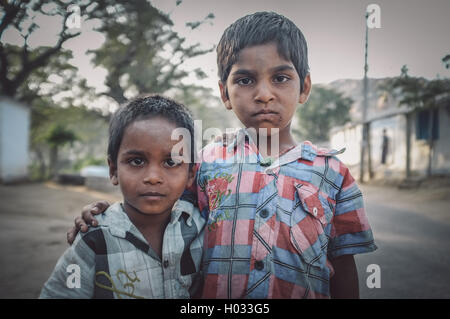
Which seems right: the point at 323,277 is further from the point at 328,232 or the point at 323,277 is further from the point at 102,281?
the point at 102,281

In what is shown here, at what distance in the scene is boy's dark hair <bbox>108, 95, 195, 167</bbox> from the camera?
1.10 m

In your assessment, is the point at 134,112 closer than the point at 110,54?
Yes

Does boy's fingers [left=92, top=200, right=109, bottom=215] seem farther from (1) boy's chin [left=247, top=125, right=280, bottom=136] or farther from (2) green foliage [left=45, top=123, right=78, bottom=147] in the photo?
(2) green foliage [left=45, top=123, right=78, bottom=147]

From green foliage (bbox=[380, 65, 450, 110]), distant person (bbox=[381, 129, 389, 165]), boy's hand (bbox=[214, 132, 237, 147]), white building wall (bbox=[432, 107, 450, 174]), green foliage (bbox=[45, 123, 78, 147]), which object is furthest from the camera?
green foliage (bbox=[45, 123, 78, 147])

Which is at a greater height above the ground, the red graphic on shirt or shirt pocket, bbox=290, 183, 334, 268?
the red graphic on shirt

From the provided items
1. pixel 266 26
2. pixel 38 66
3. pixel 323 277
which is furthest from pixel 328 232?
pixel 38 66

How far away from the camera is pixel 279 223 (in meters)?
1.05

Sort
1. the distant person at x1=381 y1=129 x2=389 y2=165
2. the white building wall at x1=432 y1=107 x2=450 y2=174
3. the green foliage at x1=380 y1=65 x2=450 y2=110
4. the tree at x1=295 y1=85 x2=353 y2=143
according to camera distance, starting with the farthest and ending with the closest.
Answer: the tree at x1=295 y1=85 x2=353 y2=143 → the distant person at x1=381 y1=129 x2=389 y2=165 → the white building wall at x1=432 y1=107 x2=450 y2=174 → the green foliage at x1=380 y1=65 x2=450 y2=110

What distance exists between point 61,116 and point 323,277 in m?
9.79

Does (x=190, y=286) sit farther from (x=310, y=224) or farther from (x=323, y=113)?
(x=323, y=113)

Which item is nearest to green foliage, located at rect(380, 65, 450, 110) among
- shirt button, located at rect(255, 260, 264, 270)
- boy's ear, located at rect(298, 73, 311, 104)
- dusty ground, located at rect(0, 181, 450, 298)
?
dusty ground, located at rect(0, 181, 450, 298)

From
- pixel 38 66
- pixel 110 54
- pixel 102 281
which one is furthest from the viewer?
pixel 110 54

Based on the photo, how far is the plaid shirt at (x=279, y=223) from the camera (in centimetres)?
102

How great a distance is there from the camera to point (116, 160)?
1.14 m
